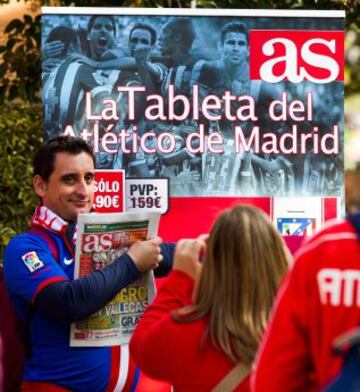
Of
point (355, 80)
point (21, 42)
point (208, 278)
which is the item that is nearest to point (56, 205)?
point (208, 278)

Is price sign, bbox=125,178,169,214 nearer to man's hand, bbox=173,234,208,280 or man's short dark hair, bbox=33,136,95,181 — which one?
man's short dark hair, bbox=33,136,95,181

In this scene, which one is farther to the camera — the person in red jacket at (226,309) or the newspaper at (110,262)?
the newspaper at (110,262)

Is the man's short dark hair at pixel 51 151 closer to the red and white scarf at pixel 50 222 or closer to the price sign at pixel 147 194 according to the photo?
the red and white scarf at pixel 50 222

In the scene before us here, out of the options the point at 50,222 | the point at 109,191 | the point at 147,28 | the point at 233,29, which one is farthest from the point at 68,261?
the point at 233,29

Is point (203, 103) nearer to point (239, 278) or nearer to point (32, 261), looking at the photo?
point (32, 261)

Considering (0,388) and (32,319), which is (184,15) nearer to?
(32,319)

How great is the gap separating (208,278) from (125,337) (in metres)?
1.16

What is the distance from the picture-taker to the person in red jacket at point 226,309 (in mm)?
2871

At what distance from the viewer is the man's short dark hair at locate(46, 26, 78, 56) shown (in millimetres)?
4895

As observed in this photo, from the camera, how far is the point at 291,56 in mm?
4992

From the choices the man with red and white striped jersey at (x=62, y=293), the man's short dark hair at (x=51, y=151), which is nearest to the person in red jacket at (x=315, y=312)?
the man with red and white striped jersey at (x=62, y=293)

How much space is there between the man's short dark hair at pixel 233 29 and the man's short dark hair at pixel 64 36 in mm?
663

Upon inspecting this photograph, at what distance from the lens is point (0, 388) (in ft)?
10.8

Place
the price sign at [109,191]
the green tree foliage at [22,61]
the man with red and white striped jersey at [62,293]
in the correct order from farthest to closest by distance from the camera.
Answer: the green tree foliage at [22,61] → the price sign at [109,191] → the man with red and white striped jersey at [62,293]
